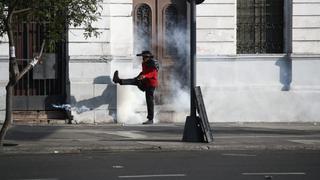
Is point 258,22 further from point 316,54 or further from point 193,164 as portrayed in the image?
point 193,164

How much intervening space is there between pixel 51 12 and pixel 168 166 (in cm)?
436

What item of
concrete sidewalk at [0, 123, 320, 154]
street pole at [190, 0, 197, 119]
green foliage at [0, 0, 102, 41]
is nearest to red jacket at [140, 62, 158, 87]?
concrete sidewalk at [0, 123, 320, 154]

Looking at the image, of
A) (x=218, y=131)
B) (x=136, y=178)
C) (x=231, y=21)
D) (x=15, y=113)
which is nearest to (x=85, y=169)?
(x=136, y=178)

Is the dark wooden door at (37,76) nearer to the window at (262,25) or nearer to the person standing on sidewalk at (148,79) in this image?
the person standing on sidewalk at (148,79)

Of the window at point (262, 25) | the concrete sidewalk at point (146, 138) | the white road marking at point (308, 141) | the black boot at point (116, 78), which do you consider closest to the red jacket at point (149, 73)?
the black boot at point (116, 78)

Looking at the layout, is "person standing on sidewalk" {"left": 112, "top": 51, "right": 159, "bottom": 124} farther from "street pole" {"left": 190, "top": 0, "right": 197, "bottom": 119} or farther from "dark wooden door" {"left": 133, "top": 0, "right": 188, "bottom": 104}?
"street pole" {"left": 190, "top": 0, "right": 197, "bottom": 119}

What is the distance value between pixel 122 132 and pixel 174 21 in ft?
14.6

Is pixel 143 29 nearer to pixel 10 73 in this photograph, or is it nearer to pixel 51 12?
pixel 51 12

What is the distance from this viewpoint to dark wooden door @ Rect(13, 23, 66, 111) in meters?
19.1

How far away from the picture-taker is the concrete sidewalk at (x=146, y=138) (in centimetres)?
1406

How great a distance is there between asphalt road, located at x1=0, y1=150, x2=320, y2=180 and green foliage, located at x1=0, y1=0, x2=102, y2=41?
2.73 metres

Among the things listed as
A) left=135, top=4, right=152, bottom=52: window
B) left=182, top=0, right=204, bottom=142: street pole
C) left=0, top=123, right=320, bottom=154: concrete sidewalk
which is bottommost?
left=0, top=123, right=320, bottom=154: concrete sidewalk

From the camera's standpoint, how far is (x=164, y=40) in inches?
781

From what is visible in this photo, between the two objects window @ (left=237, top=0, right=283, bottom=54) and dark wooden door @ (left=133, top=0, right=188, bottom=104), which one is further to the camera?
window @ (left=237, top=0, right=283, bottom=54)
